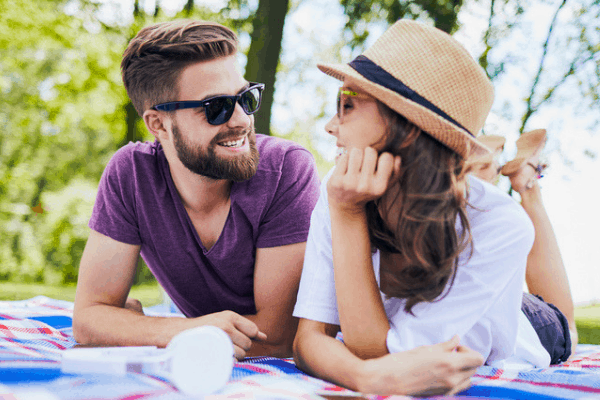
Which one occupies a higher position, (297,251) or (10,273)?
(297,251)

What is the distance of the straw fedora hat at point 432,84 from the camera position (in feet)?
5.72

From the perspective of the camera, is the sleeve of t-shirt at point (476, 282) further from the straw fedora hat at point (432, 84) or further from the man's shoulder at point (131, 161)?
the man's shoulder at point (131, 161)

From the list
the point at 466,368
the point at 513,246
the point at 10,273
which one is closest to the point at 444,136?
the point at 513,246

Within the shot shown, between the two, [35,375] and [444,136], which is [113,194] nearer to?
[35,375]

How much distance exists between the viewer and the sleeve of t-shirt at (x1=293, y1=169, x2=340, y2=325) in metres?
2.03

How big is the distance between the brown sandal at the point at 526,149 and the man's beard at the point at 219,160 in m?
1.92

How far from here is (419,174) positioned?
5.91 ft

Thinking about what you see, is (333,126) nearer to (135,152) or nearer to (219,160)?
(219,160)

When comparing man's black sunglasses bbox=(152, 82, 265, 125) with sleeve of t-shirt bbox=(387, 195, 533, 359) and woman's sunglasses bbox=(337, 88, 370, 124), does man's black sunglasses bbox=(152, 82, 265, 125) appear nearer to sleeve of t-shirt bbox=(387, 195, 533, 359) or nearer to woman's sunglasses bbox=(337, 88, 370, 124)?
woman's sunglasses bbox=(337, 88, 370, 124)

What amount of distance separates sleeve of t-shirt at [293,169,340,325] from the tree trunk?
17.0 feet

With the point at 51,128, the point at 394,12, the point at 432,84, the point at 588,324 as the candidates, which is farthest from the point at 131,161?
the point at 51,128

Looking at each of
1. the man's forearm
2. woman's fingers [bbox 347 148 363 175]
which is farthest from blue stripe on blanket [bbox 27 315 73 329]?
woman's fingers [bbox 347 148 363 175]

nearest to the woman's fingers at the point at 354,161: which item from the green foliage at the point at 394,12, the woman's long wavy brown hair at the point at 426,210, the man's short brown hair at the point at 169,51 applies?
the woman's long wavy brown hair at the point at 426,210

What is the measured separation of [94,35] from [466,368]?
1322cm
